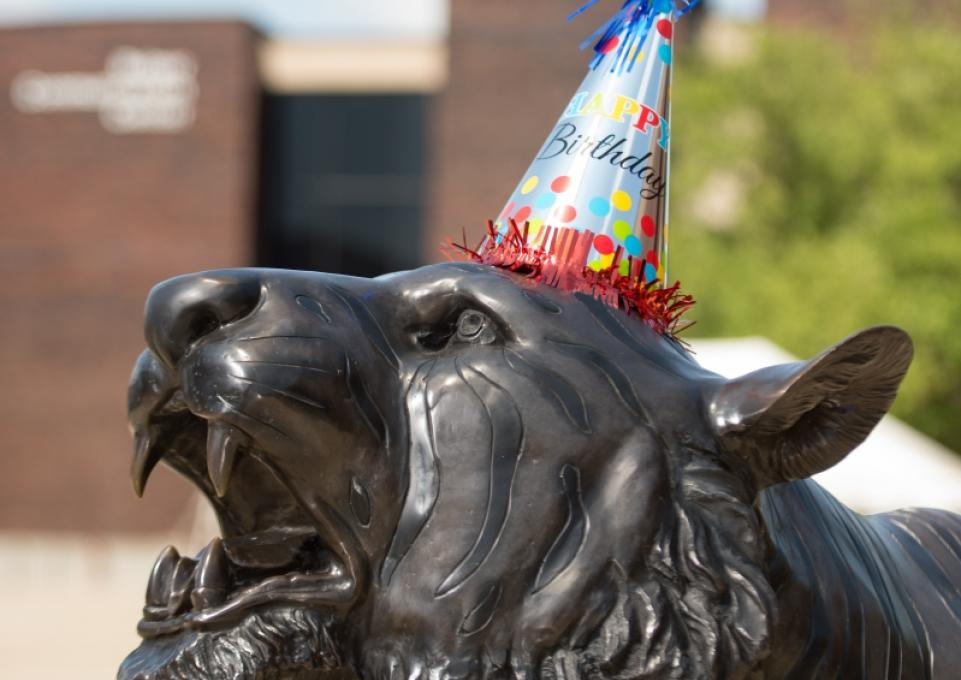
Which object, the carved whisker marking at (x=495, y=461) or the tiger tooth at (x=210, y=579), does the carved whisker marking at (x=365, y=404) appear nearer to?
the carved whisker marking at (x=495, y=461)

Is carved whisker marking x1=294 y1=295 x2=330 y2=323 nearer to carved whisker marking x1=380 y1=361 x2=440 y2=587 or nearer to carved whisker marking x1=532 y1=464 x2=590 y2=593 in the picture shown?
carved whisker marking x1=380 y1=361 x2=440 y2=587

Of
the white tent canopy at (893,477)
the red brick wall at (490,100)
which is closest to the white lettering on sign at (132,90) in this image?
the red brick wall at (490,100)

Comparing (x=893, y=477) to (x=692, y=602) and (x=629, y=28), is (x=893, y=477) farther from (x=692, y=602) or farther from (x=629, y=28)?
(x=692, y=602)

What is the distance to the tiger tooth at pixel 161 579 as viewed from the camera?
76.2 inches

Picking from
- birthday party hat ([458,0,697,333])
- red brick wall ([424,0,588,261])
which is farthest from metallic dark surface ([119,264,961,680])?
red brick wall ([424,0,588,261])

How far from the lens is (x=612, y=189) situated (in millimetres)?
2234

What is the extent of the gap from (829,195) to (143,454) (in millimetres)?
20730

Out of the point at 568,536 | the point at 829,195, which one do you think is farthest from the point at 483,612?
the point at 829,195

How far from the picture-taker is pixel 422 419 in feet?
6.13

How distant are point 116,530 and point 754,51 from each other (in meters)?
18.0

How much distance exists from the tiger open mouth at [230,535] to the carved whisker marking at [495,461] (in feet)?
0.57

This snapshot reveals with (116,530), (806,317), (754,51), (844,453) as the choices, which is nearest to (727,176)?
(754,51)

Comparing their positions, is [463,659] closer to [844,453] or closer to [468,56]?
[844,453]

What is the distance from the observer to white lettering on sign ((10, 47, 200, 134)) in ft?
99.7
